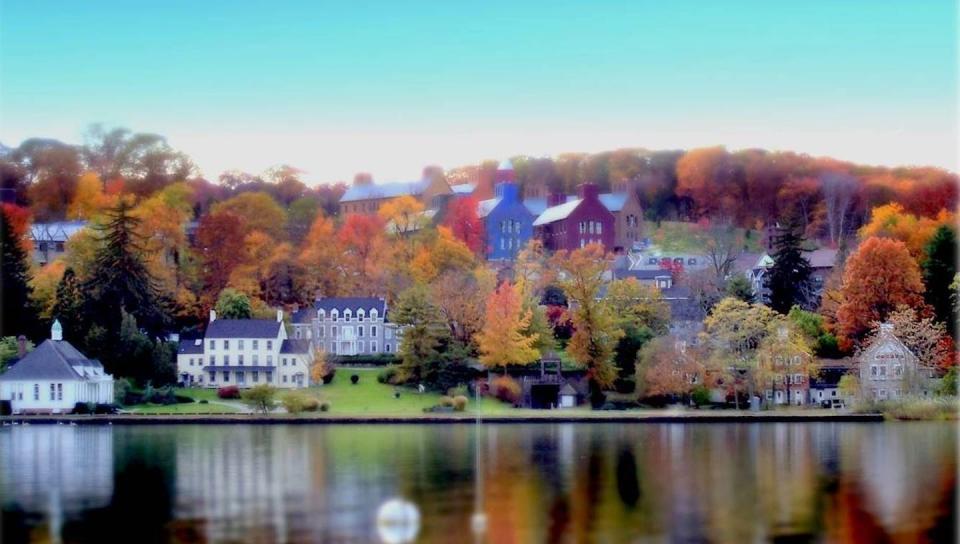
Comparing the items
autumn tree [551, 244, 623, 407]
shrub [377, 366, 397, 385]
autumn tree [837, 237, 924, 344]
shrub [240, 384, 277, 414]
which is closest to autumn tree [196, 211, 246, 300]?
shrub [377, 366, 397, 385]

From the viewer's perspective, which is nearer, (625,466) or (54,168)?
(625,466)

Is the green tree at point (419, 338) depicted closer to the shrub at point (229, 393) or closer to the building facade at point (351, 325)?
the shrub at point (229, 393)

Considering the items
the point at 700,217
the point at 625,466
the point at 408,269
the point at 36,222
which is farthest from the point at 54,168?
the point at 625,466

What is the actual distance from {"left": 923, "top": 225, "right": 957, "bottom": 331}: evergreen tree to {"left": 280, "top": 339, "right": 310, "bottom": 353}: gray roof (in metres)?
25.6

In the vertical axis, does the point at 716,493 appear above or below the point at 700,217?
below

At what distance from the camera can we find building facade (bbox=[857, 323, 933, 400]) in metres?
52.9

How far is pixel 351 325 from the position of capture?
6450cm

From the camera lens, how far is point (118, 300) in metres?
58.9

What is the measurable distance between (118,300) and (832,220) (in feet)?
159

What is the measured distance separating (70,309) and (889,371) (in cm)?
3193

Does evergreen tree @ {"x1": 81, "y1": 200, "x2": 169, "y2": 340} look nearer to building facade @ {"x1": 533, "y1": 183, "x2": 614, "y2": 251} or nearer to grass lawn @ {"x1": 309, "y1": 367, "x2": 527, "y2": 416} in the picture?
grass lawn @ {"x1": 309, "y1": 367, "x2": 527, "y2": 416}

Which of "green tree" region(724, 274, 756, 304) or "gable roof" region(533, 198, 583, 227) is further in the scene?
"gable roof" region(533, 198, 583, 227)

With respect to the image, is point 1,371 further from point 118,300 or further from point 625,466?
point 625,466

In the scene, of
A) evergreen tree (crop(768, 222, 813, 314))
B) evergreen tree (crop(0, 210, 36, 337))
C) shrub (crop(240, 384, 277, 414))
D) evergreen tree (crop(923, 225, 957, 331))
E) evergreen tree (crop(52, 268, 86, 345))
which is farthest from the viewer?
evergreen tree (crop(768, 222, 813, 314))
